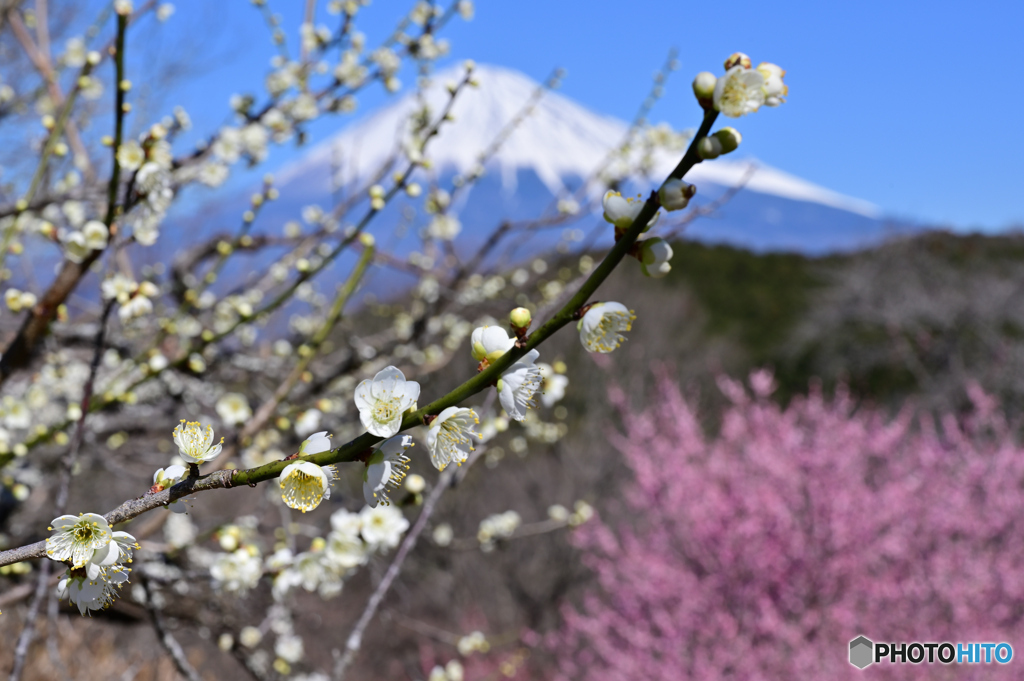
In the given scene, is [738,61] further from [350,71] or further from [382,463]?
[350,71]

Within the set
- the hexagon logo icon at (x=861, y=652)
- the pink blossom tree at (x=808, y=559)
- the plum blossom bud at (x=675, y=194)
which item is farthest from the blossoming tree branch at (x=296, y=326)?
the pink blossom tree at (x=808, y=559)

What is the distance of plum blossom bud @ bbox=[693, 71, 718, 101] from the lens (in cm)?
70

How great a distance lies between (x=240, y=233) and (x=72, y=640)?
142 inches

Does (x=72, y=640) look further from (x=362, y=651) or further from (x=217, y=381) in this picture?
(x=362, y=651)

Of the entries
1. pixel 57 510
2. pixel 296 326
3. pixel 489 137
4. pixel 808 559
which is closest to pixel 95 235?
pixel 57 510

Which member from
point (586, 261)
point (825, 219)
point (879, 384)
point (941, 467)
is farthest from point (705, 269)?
point (825, 219)

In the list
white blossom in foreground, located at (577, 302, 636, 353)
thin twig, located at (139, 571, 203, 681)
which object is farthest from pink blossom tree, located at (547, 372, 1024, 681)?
white blossom in foreground, located at (577, 302, 636, 353)

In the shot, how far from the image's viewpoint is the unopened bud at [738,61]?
0.71 metres

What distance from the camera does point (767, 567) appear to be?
20.8 feet

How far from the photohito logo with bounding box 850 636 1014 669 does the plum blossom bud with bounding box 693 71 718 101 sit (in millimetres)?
5566

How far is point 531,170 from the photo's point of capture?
3150 inches

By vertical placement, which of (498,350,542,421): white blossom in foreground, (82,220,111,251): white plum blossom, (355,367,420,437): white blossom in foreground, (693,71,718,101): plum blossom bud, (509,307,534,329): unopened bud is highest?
(693,71,718,101): plum blossom bud

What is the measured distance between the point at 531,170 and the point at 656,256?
82326 mm

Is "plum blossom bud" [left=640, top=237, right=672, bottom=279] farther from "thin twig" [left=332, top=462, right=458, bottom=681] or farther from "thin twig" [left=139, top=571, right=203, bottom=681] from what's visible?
"thin twig" [left=139, top=571, right=203, bottom=681]
